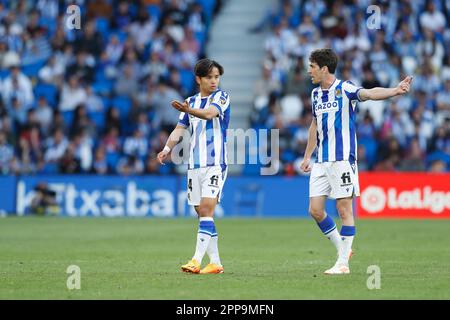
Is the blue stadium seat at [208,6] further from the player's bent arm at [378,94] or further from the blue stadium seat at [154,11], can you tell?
the player's bent arm at [378,94]

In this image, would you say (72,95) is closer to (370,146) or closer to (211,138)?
(370,146)

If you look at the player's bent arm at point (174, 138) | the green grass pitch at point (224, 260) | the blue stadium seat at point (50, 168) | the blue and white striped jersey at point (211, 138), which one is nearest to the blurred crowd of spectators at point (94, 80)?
the blue stadium seat at point (50, 168)

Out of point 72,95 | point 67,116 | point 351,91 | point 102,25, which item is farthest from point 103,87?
point 351,91

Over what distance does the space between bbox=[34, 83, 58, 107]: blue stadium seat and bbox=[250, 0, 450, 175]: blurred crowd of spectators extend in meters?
5.69

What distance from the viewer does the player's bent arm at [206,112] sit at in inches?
484

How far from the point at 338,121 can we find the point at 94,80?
63.4 feet

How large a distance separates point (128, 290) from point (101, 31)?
22.6 meters

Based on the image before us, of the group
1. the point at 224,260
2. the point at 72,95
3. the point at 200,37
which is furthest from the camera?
the point at 200,37

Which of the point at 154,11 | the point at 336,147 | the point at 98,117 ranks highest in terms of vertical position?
the point at 154,11

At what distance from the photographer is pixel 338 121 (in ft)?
41.7

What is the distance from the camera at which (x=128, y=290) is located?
10.9m

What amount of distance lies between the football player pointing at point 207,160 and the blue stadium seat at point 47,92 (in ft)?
60.6

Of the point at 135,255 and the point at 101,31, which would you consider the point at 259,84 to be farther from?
the point at 135,255

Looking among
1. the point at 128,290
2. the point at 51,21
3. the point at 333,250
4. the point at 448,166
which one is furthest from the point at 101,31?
the point at 128,290
